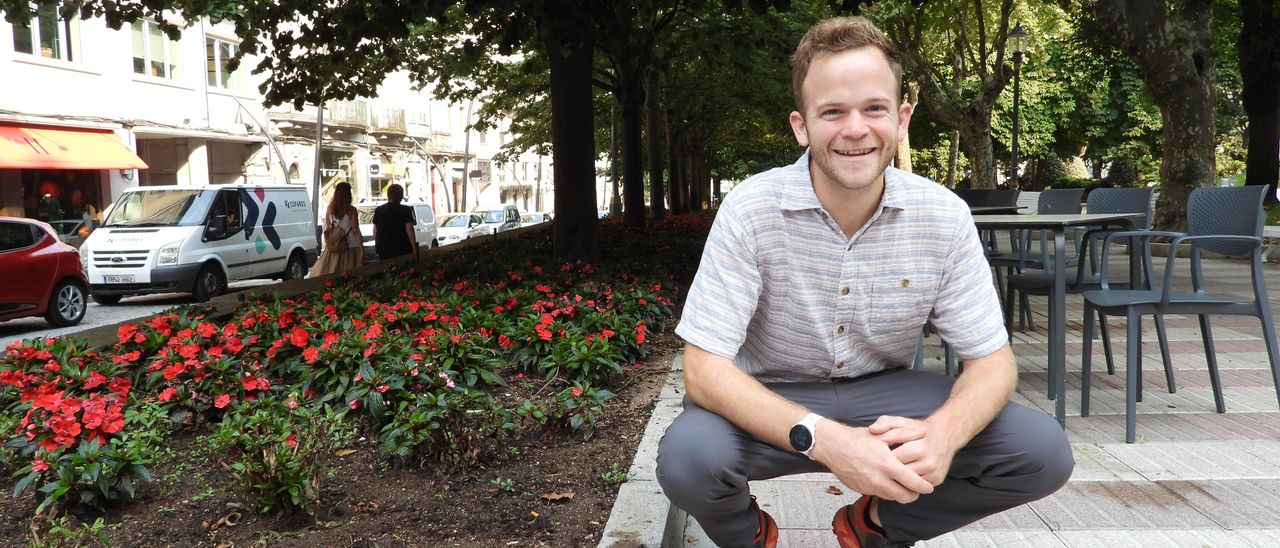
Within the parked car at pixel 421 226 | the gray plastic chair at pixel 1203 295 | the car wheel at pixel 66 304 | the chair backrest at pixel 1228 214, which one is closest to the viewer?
the gray plastic chair at pixel 1203 295

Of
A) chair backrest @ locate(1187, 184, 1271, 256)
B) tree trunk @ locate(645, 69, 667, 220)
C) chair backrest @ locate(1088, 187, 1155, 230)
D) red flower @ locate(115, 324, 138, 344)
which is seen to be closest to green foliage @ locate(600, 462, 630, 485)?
red flower @ locate(115, 324, 138, 344)

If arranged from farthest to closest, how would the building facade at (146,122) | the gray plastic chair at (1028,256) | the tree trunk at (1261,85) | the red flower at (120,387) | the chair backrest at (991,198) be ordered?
the building facade at (146,122)
the tree trunk at (1261,85)
the chair backrest at (991,198)
the gray plastic chair at (1028,256)
the red flower at (120,387)

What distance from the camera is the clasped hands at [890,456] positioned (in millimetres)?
2293

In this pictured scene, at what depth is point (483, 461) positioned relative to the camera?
4012 millimetres

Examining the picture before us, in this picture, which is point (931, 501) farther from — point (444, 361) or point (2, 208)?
point (2, 208)

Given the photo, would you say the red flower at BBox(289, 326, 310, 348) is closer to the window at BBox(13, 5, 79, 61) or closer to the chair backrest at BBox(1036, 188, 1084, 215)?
the chair backrest at BBox(1036, 188, 1084, 215)

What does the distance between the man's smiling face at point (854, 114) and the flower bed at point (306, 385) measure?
2.05 meters

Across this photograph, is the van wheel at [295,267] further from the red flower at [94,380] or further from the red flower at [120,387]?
the red flower at [120,387]

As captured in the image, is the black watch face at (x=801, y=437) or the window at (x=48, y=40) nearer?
the black watch face at (x=801, y=437)

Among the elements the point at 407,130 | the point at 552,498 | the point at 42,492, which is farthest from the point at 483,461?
the point at 407,130

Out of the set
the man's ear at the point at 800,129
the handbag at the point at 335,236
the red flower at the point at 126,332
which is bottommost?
the red flower at the point at 126,332

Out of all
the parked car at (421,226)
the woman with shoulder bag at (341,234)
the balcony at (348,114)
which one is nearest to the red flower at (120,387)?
the woman with shoulder bag at (341,234)

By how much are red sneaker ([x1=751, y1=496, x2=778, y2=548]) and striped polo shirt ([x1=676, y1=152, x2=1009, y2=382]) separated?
1.57 ft

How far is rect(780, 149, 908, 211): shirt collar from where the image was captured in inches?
102
